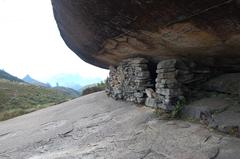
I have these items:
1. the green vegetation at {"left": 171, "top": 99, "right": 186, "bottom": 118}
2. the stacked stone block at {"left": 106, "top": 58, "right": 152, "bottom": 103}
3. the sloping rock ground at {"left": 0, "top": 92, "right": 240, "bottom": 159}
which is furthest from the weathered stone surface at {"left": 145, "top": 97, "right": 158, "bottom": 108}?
the green vegetation at {"left": 171, "top": 99, "right": 186, "bottom": 118}

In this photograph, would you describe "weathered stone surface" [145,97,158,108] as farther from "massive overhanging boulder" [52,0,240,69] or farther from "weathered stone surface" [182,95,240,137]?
"massive overhanging boulder" [52,0,240,69]

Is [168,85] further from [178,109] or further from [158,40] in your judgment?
[158,40]

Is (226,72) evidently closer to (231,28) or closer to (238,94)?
(238,94)

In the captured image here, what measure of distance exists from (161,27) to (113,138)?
6.63ft

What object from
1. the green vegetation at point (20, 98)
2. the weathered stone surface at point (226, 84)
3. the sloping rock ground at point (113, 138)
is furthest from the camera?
the green vegetation at point (20, 98)

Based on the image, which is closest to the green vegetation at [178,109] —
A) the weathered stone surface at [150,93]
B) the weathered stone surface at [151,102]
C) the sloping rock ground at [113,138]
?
the sloping rock ground at [113,138]

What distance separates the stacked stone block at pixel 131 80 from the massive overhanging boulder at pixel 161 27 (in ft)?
0.82

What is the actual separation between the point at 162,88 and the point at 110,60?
105 inches

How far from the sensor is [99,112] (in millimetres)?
7371

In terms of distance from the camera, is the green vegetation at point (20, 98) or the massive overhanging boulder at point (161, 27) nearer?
the massive overhanging boulder at point (161, 27)

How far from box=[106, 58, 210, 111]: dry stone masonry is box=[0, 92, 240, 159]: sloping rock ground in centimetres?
29

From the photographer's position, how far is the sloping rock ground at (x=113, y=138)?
4.33 meters

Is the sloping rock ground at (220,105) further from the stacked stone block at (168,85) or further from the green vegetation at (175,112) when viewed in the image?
the stacked stone block at (168,85)

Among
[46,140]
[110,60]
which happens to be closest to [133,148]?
[46,140]
